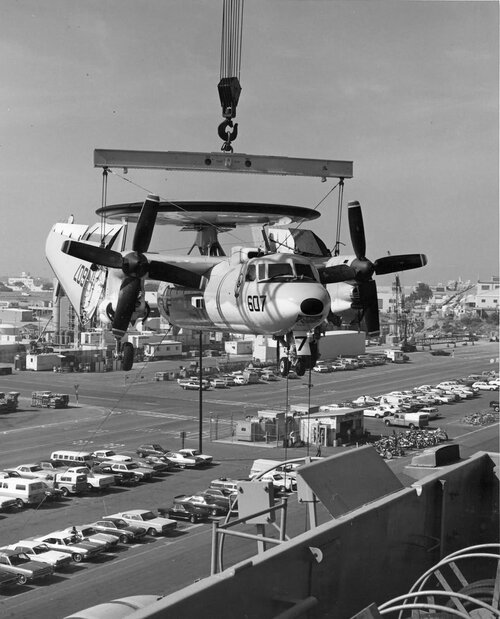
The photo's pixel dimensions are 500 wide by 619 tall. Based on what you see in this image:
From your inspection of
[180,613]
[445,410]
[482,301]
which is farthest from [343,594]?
[482,301]

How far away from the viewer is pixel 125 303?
1666cm

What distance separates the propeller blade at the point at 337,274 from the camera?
1820 cm

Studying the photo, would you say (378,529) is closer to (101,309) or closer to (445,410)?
(101,309)

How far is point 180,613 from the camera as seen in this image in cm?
313

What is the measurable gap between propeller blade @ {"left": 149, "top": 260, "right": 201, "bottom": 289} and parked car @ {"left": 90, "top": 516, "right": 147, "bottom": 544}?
7507 mm

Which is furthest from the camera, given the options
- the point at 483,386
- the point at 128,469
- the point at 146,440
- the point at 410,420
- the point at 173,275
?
the point at 483,386

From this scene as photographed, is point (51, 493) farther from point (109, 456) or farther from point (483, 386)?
point (483, 386)

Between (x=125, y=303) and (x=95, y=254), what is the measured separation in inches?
53.4

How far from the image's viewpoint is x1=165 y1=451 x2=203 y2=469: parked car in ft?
95.5

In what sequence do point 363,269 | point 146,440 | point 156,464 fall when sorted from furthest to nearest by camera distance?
point 146,440
point 156,464
point 363,269

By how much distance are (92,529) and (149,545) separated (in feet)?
5.64

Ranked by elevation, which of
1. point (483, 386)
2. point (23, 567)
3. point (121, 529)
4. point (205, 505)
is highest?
point (483, 386)

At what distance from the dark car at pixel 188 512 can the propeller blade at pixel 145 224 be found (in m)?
9.32

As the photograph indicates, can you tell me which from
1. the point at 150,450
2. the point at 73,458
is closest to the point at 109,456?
the point at 150,450
